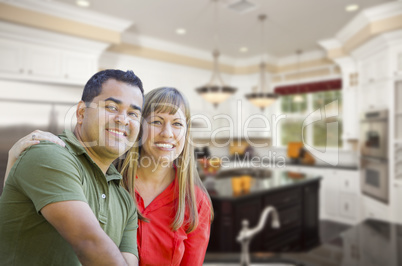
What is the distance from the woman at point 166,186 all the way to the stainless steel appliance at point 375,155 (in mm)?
3501

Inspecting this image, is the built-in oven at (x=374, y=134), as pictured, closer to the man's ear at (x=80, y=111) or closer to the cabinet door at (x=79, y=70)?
the cabinet door at (x=79, y=70)

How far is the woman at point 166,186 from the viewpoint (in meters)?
0.24

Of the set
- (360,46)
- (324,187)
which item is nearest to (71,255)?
(360,46)

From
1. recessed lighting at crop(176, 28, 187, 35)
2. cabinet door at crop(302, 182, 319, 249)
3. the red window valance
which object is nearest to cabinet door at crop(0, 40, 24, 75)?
cabinet door at crop(302, 182, 319, 249)

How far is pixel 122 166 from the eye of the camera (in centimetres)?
25

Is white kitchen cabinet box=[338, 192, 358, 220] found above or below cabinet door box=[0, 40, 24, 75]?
below

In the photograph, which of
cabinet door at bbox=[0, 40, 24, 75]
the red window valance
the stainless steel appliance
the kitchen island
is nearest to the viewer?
cabinet door at bbox=[0, 40, 24, 75]

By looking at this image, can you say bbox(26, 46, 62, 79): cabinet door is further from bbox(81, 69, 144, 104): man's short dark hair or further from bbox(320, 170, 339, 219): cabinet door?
bbox(320, 170, 339, 219): cabinet door

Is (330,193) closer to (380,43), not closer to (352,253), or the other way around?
(380,43)

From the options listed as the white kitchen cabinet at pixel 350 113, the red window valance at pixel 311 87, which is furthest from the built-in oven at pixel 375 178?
the red window valance at pixel 311 87

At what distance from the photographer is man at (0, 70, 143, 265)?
7.7 inches

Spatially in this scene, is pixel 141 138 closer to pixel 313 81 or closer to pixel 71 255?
pixel 71 255

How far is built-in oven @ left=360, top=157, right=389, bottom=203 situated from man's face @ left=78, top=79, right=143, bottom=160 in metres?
3.60

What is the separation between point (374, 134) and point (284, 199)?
1592mm
